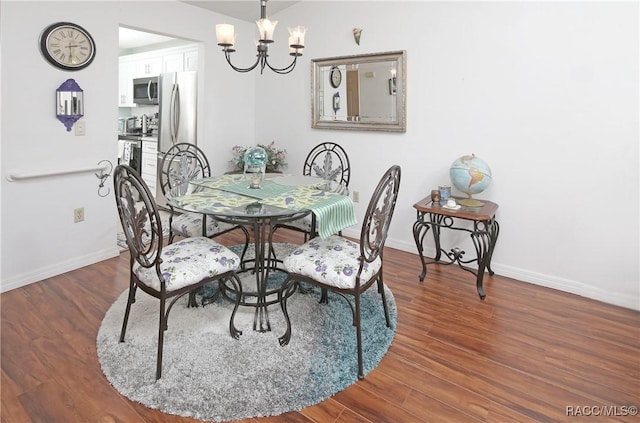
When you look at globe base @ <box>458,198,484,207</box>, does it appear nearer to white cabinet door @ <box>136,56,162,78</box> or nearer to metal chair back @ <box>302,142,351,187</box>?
metal chair back @ <box>302,142,351,187</box>

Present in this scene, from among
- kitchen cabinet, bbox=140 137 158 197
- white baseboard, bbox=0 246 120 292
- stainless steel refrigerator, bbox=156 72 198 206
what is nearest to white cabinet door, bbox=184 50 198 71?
stainless steel refrigerator, bbox=156 72 198 206

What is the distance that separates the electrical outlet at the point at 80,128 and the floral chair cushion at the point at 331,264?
2.10m

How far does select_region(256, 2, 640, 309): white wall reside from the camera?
257cm

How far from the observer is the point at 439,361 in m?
2.02

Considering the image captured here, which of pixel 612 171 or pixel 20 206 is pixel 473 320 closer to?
pixel 612 171

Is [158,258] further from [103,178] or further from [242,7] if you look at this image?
[242,7]

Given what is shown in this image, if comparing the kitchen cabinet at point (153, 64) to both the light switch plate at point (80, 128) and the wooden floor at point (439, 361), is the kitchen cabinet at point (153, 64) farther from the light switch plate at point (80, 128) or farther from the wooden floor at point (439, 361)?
the wooden floor at point (439, 361)

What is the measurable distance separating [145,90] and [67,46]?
105 inches

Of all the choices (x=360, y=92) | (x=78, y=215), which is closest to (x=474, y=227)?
(x=360, y=92)

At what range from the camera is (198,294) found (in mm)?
2656

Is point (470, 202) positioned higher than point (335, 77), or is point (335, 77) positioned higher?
point (335, 77)

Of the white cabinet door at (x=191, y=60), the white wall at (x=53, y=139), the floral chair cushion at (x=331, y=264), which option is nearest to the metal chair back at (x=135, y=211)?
the floral chair cushion at (x=331, y=264)

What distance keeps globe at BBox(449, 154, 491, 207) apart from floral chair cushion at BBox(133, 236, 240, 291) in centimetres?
175

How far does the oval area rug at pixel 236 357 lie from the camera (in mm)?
1707
